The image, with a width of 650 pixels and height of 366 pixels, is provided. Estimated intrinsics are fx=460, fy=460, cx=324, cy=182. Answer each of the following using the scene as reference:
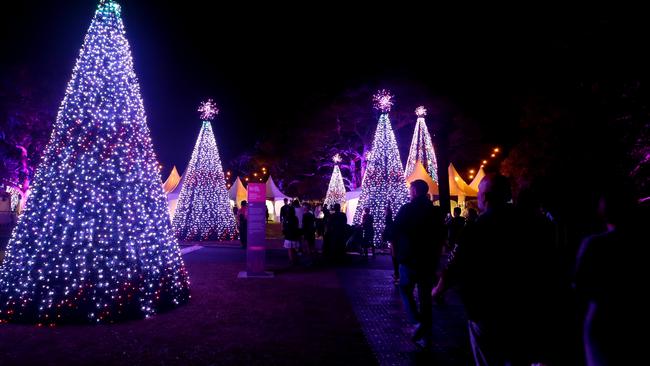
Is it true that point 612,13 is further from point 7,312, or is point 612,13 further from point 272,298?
point 7,312

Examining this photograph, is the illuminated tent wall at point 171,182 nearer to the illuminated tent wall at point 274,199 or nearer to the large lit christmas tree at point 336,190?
the illuminated tent wall at point 274,199

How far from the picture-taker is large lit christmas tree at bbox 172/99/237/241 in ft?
69.1

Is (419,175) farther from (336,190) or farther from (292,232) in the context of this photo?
(336,190)

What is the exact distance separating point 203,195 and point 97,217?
14474 millimetres

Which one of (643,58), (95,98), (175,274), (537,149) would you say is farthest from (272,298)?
(537,149)

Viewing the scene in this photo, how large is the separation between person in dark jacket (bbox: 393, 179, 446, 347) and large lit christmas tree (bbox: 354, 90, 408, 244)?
12243 mm

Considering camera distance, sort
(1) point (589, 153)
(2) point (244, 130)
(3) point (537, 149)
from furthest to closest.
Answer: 1. (2) point (244, 130)
2. (3) point (537, 149)
3. (1) point (589, 153)

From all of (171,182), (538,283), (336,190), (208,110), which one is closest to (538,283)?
(538,283)

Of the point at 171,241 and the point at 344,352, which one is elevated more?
the point at 171,241

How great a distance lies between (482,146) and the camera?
117ft

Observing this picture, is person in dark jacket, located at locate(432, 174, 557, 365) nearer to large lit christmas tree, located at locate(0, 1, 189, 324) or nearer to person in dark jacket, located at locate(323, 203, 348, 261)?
large lit christmas tree, located at locate(0, 1, 189, 324)

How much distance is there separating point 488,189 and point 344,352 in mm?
2971

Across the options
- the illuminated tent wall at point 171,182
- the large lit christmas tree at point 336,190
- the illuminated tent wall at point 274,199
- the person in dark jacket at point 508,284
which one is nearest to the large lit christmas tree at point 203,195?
the illuminated tent wall at point 171,182

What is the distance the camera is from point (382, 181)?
1816 centimetres
